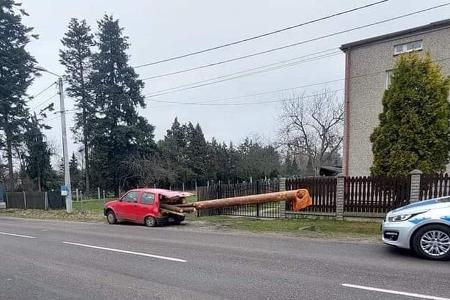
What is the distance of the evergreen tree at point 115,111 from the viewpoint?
43812 mm

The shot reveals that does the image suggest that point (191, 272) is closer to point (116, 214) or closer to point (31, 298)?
point (31, 298)

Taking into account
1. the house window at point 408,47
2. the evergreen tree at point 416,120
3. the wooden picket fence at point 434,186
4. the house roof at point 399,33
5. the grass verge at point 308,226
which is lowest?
the grass verge at point 308,226

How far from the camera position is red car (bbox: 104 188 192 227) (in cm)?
1549

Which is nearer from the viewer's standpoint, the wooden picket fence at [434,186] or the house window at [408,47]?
the wooden picket fence at [434,186]

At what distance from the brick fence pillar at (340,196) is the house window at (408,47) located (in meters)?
12.4

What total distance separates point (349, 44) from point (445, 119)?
12323 mm

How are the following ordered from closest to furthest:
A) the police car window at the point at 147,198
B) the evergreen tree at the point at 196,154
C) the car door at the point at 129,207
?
the police car window at the point at 147,198 → the car door at the point at 129,207 → the evergreen tree at the point at 196,154

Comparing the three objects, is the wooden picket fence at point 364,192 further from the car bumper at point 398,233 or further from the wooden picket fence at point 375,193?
the car bumper at point 398,233

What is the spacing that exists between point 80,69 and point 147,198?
36.6 metres

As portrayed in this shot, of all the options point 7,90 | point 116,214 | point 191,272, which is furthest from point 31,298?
point 7,90

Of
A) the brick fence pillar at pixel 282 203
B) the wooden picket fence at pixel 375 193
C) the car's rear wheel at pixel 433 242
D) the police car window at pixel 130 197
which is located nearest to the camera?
the car's rear wheel at pixel 433 242

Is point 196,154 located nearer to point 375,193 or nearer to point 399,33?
point 399,33

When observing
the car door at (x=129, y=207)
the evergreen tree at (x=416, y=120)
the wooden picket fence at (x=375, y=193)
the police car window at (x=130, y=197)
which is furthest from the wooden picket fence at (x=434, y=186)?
the police car window at (x=130, y=197)

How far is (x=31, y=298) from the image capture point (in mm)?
5461
